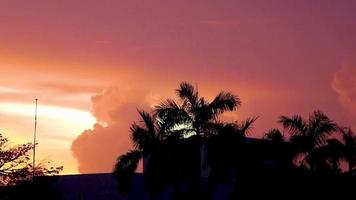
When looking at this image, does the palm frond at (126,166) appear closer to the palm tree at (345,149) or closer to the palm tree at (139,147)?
the palm tree at (139,147)

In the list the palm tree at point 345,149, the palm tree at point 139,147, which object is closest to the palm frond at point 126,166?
the palm tree at point 139,147

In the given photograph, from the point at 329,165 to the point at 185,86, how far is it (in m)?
11.4

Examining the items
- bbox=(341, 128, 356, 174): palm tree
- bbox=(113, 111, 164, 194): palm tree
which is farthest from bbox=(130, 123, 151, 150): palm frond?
bbox=(341, 128, 356, 174): palm tree

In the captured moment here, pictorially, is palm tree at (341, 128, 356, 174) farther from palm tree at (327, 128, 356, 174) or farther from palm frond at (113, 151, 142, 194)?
palm frond at (113, 151, 142, 194)

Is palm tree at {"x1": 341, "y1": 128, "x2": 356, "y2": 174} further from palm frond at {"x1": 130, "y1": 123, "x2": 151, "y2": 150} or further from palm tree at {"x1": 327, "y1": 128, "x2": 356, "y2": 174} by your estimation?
palm frond at {"x1": 130, "y1": 123, "x2": 151, "y2": 150}

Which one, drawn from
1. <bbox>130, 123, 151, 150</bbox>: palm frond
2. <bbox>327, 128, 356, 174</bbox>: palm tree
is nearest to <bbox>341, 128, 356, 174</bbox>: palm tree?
<bbox>327, 128, 356, 174</bbox>: palm tree

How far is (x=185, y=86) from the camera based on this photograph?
125 ft

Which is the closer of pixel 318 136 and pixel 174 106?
pixel 174 106

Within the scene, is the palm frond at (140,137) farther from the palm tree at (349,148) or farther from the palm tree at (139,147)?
the palm tree at (349,148)

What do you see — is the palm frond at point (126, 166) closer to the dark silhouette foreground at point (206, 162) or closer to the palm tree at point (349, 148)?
the dark silhouette foreground at point (206, 162)

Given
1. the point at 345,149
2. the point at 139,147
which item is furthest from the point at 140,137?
the point at 345,149

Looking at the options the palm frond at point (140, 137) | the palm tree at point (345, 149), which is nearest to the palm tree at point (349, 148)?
the palm tree at point (345, 149)

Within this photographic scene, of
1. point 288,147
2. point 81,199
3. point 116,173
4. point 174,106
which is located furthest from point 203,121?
point 81,199

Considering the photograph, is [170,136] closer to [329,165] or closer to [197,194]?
[197,194]
